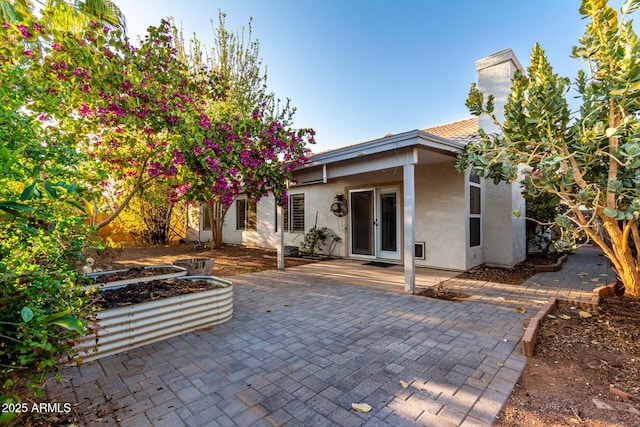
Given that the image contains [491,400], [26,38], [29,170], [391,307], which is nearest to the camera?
[29,170]

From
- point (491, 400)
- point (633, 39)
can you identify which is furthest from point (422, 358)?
point (633, 39)

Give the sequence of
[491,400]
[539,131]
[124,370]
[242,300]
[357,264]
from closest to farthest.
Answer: [491,400]
[124,370]
[539,131]
[242,300]
[357,264]

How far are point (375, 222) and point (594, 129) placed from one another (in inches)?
222

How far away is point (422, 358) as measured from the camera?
9.39ft

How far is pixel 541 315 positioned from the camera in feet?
12.2

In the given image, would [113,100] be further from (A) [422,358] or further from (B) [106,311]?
(A) [422,358]

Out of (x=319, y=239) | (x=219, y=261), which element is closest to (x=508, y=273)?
(x=319, y=239)

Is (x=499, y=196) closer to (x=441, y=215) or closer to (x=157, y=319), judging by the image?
(x=441, y=215)

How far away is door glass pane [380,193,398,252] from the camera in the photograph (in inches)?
328

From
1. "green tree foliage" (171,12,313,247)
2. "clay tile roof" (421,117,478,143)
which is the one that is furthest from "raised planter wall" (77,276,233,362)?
"clay tile roof" (421,117,478,143)

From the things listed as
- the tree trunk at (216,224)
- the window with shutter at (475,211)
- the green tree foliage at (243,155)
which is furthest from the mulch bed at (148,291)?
the tree trunk at (216,224)

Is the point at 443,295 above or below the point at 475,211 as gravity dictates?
below

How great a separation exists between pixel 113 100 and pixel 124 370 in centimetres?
366

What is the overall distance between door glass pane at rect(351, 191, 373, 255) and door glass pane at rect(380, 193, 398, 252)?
1.20 feet
